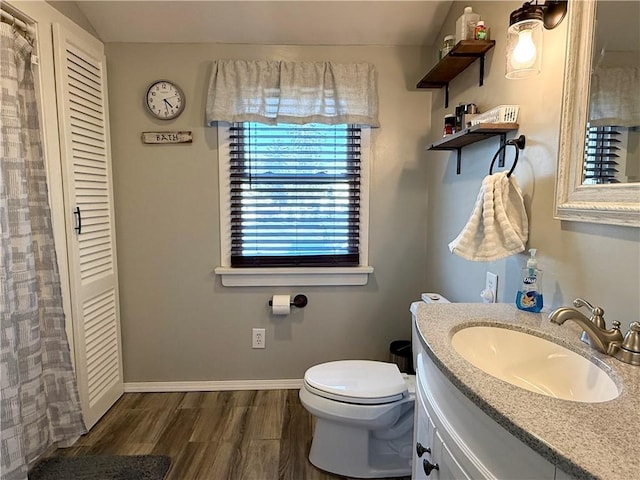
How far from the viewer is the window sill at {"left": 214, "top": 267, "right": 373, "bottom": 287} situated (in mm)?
2279

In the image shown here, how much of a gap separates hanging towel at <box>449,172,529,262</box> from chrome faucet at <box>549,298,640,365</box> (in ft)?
1.30

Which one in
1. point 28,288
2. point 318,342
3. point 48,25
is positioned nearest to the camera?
point 28,288

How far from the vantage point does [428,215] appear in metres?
2.31

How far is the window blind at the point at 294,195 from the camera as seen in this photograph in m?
2.24

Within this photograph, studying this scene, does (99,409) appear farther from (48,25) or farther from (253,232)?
(48,25)

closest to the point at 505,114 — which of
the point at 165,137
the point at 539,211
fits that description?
the point at 539,211

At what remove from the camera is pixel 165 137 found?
2.19 metres

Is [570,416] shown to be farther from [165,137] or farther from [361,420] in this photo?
[165,137]

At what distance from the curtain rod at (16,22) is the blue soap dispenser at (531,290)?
6.95 ft

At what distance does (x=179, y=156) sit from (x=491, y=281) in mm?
Answer: 1789

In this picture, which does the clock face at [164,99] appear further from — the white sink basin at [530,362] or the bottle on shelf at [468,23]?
the white sink basin at [530,362]

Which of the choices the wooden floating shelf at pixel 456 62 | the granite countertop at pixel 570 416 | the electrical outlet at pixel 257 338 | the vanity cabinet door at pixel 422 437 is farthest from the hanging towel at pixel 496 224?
the electrical outlet at pixel 257 338

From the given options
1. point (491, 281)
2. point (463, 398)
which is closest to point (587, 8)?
point (491, 281)

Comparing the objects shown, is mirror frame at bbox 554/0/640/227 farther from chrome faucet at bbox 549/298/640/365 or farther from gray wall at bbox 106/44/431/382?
gray wall at bbox 106/44/431/382
